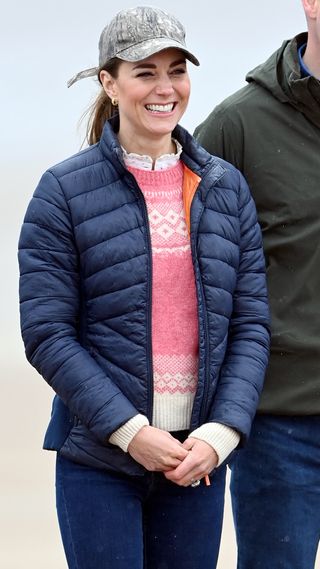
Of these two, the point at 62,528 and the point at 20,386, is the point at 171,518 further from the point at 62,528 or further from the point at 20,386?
the point at 20,386

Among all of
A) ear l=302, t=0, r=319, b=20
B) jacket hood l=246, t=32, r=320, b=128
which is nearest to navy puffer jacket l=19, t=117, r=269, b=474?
jacket hood l=246, t=32, r=320, b=128

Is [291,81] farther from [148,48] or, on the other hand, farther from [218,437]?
[218,437]

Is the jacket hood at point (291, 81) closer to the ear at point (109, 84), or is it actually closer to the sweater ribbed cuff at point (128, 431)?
the ear at point (109, 84)

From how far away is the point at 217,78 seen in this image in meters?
11.6

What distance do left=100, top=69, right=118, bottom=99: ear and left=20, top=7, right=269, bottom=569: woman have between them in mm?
12

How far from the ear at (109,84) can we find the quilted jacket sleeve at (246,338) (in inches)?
13.8

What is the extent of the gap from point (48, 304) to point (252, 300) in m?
0.48

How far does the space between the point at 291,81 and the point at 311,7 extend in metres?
0.18

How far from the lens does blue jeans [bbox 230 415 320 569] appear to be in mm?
3617

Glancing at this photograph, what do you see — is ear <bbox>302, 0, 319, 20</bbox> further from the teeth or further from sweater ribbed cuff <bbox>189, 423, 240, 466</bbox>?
sweater ribbed cuff <bbox>189, 423, 240, 466</bbox>

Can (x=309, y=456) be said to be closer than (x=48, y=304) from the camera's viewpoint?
No

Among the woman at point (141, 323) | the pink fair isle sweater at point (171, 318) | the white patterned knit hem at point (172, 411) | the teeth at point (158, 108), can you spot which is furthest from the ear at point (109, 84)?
the white patterned knit hem at point (172, 411)

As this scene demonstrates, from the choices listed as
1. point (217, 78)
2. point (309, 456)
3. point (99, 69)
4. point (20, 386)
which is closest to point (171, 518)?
point (309, 456)

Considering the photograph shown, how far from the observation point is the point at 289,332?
11.9 ft
